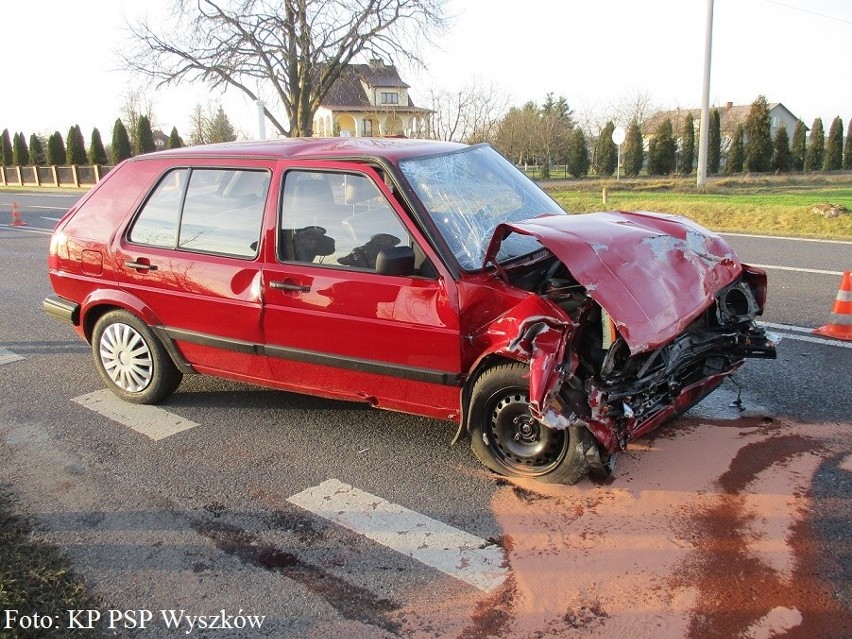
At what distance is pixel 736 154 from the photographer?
34.5 m

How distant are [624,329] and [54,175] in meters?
51.0

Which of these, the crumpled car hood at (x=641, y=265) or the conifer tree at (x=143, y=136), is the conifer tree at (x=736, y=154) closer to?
the crumpled car hood at (x=641, y=265)

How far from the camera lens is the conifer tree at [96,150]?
46.4 m

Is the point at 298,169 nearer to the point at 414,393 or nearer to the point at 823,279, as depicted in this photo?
the point at 414,393

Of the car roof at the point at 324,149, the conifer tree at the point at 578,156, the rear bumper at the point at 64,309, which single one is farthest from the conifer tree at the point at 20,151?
the car roof at the point at 324,149

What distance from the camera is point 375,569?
10.1 ft

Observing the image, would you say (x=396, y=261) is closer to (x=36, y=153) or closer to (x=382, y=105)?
(x=382, y=105)

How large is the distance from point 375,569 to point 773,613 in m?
1.60

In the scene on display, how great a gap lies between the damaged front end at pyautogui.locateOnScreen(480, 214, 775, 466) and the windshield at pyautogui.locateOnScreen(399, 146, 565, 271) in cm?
23

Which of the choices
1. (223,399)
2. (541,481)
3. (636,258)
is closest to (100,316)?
(223,399)

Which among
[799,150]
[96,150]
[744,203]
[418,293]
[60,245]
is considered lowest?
[744,203]

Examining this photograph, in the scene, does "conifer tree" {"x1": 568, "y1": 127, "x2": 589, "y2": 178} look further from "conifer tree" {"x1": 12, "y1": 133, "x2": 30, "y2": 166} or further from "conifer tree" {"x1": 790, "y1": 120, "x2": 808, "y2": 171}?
"conifer tree" {"x1": 12, "y1": 133, "x2": 30, "y2": 166}

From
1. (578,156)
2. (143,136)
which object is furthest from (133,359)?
(143,136)

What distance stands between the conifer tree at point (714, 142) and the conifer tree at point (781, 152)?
2827mm
